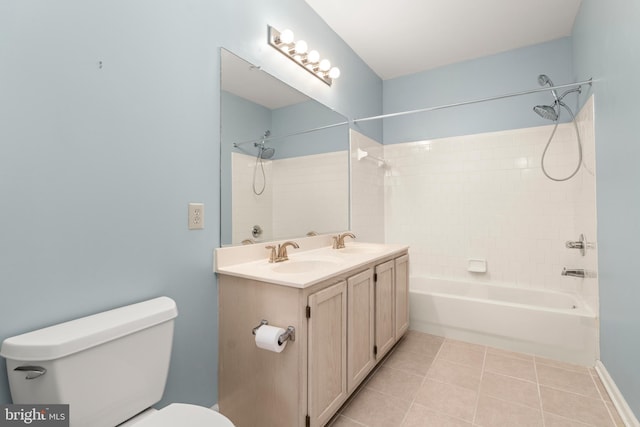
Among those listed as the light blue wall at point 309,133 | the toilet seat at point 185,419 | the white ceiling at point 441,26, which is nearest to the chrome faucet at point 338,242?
the light blue wall at point 309,133

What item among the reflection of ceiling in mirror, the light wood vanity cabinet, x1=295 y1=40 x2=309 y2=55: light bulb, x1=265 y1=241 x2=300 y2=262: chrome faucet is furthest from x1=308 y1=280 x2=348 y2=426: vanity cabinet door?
x1=295 y1=40 x2=309 y2=55: light bulb

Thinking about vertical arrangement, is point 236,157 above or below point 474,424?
above

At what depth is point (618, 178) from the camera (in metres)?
1.61

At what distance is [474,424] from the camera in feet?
5.08

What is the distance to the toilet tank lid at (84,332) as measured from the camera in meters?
0.83

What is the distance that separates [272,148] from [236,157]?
1.10 feet

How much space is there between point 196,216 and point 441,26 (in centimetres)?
257

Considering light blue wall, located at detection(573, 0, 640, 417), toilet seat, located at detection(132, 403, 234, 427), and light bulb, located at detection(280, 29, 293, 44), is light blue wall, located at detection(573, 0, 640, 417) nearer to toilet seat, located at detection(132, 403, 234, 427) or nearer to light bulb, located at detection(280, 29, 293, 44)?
light bulb, located at detection(280, 29, 293, 44)

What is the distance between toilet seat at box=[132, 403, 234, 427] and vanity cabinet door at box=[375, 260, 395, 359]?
1216 millimetres

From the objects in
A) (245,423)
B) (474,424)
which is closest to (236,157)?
(245,423)

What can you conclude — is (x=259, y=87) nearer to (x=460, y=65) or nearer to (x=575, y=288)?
(x=460, y=65)

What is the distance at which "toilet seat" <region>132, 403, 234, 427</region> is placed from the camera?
0.93 m

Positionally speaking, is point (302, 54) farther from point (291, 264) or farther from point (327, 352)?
point (327, 352)

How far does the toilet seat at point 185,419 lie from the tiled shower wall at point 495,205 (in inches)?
104
